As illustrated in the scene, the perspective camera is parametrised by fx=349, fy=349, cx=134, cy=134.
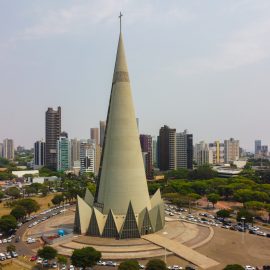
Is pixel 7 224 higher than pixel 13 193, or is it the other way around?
pixel 7 224

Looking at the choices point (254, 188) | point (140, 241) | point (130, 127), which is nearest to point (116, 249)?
point (140, 241)

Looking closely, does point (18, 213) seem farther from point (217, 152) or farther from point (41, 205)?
point (217, 152)

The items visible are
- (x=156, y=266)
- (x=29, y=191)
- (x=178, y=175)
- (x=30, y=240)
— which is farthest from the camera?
(x=178, y=175)

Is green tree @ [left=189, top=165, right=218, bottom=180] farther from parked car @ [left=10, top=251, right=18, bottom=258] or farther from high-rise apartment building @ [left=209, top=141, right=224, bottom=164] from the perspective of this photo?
parked car @ [left=10, top=251, right=18, bottom=258]

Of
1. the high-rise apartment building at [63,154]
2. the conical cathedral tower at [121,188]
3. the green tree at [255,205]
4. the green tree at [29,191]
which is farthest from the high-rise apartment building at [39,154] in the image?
the conical cathedral tower at [121,188]


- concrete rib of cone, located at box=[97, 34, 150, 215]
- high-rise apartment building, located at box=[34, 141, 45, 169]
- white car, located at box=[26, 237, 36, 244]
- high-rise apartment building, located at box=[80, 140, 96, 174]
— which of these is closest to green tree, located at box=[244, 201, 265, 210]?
concrete rib of cone, located at box=[97, 34, 150, 215]

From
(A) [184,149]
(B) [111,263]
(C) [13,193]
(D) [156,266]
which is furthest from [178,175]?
(D) [156,266]

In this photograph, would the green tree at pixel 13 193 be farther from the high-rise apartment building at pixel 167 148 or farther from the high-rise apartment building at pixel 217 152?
the high-rise apartment building at pixel 217 152
